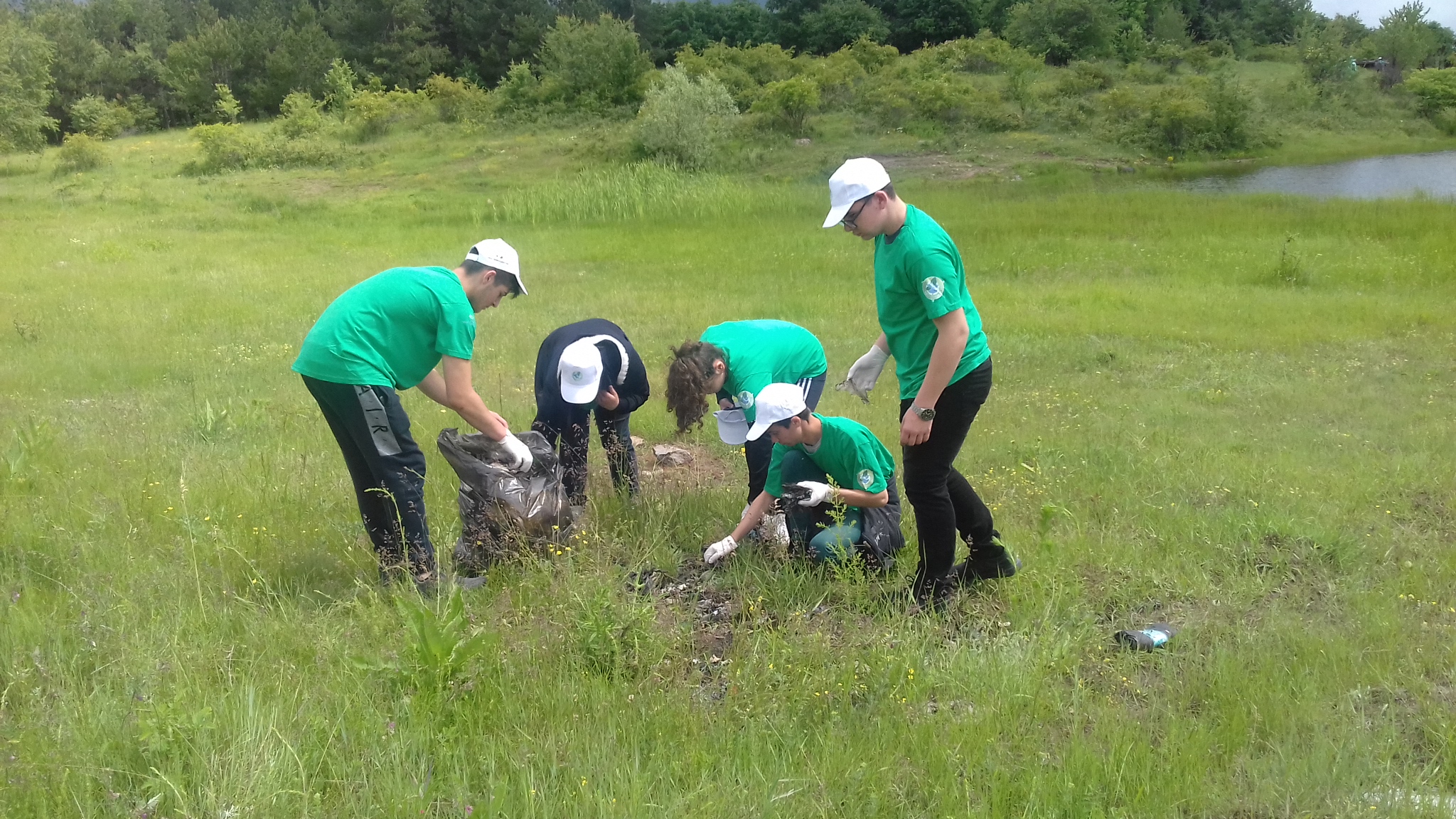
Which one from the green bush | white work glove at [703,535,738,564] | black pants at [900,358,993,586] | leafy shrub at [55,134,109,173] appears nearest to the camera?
black pants at [900,358,993,586]

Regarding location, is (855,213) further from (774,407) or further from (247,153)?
(247,153)

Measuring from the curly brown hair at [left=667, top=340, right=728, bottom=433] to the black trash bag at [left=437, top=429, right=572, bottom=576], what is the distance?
0.70 m

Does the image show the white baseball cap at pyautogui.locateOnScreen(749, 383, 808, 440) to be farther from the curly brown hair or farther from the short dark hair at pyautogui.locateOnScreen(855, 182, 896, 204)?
the short dark hair at pyautogui.locateOnScreen(855, 182, 896, 204)

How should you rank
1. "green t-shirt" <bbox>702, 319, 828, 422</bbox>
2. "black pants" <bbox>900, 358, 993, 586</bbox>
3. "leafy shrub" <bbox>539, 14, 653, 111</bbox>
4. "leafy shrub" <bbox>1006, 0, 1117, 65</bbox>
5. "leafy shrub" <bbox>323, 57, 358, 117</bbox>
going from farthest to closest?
"leafy shrub" <bbox>1006, 0, 1117, 65</bbox>
"leafy shrub" <bbox>323, 57, 358, 117</bbox>
"leafy shrub" <bbox>539, 14, 653, 111</bbox>
"green t-shirt" <bbox>702, 319, 828, 422</bbox>
"black pants" <bbox>900, 358, 993, 586</bbox>

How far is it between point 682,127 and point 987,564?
21528 mm

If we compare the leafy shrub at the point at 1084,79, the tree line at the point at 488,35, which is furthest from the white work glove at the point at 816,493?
the tree line at the point at 488,35

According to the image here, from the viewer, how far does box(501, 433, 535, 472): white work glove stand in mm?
4195

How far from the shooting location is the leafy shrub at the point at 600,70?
3816 cm

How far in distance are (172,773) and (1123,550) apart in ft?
12.2

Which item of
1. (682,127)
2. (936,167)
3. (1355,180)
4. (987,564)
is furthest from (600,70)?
(987,564)

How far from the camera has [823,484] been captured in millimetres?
4035

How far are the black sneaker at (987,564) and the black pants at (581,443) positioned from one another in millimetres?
1742

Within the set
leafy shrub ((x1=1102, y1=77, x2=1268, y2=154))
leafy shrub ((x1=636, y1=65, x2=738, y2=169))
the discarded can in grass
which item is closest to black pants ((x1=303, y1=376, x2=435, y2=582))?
the discarded can in grass

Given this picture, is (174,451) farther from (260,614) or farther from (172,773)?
(172,773)
